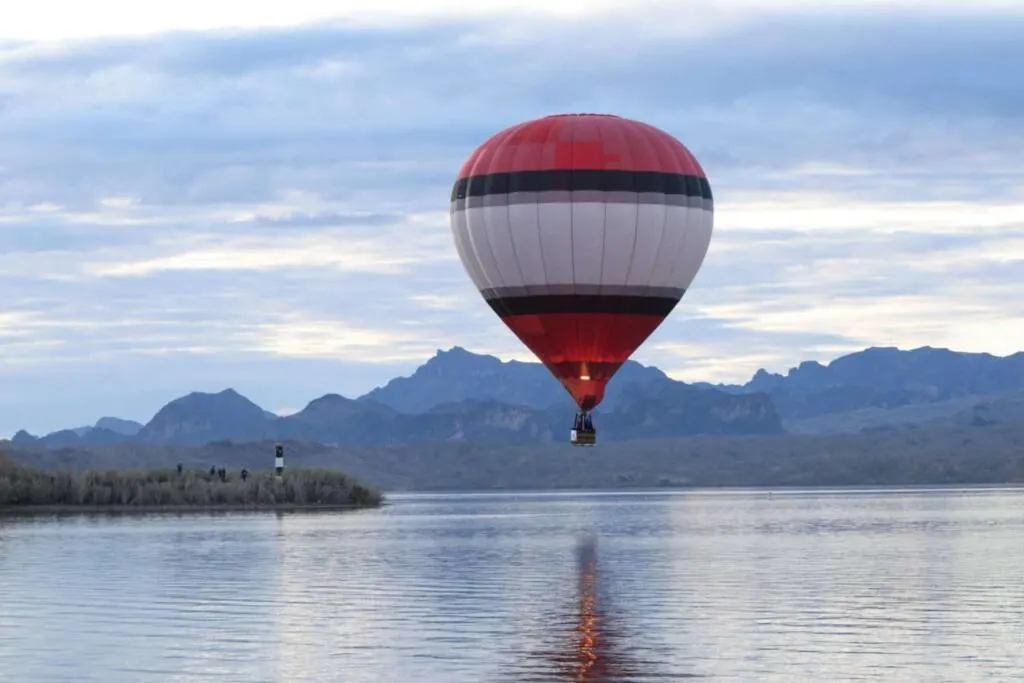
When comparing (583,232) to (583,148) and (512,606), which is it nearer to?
(583,148)

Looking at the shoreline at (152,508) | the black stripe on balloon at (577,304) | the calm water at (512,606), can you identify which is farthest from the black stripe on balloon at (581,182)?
the shoreline at (152,508)

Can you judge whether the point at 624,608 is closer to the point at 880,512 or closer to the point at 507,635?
the point at 507,635

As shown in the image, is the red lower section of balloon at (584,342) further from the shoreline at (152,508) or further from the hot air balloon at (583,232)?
the shoreline at (152,508)

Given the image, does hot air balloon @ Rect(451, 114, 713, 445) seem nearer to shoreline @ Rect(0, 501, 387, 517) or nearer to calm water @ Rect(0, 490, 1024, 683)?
calm water @ Rect(0, 490, 1024, 683)

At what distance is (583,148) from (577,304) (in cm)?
529

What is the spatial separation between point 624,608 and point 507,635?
329 inches

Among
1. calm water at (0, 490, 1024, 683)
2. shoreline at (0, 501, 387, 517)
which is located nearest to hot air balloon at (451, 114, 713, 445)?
calm water at (0, 490, 1024, 683)

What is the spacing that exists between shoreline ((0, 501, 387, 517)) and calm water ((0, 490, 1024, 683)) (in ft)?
114

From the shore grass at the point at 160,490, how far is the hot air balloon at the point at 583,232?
229 feet

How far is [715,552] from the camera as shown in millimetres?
78938

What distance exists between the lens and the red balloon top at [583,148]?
68.6 metres

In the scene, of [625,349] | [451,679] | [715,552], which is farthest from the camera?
[715,552]

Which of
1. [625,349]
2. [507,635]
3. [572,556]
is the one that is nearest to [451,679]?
[507,635]

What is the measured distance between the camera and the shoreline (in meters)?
132
